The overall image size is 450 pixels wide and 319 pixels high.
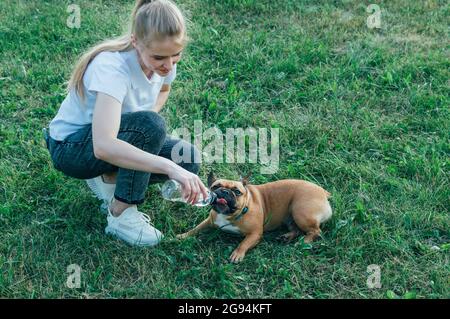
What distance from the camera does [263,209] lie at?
3.63m

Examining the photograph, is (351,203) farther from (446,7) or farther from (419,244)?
(446,7)

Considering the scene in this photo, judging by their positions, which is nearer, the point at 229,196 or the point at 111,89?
the point at 111,89

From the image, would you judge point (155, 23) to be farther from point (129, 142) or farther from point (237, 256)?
point (237, 256)

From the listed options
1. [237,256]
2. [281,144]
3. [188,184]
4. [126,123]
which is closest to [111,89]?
[126,123]

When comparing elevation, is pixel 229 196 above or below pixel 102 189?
above

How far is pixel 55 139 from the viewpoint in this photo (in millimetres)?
3496

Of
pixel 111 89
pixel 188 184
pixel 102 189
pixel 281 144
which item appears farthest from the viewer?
pixel 281 144

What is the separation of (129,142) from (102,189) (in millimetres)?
464

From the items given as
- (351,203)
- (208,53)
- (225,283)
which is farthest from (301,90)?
(225,283)

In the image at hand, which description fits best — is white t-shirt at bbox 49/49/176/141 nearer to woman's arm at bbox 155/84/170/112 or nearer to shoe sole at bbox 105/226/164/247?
woman's arm at bbox 155/84/170/112
